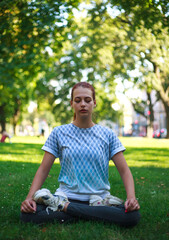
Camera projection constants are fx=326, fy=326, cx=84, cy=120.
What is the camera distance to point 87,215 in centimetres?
372

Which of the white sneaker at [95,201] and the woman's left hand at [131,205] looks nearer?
the woman's left hand at [131,205]

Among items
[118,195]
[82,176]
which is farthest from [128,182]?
[118,195]

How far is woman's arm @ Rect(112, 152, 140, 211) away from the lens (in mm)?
3541

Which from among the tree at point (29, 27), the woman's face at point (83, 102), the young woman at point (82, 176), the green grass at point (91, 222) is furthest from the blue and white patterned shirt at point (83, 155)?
the tree at point (29, 27)

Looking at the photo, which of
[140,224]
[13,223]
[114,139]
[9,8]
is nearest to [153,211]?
[140,224]

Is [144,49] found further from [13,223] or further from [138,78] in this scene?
[13,223]

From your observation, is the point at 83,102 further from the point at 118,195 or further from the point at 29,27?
the point at 29,27

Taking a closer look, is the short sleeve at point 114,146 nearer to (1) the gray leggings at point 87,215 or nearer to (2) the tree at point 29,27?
(1) the gray leggings at point 87,215

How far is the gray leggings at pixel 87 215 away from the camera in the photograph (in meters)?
3.64

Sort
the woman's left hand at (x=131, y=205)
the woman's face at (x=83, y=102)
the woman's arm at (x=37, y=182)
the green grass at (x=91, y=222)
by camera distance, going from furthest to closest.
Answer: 1. the woman's face at (x=83, y=102)
2. the woman's arm at (x=37, y=182)
3. the woman's left hand at (x=131, y=205)
4. the green grass at (x=91, y=222)

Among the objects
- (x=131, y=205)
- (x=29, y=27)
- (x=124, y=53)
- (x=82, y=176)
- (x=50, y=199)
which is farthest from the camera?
(x=124, y=53)

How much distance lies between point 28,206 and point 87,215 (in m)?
0.68

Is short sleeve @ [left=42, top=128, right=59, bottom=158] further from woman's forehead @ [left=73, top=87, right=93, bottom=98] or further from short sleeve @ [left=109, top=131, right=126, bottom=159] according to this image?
short sleeve @ [left=109, top=131, right=126, bottom=159]

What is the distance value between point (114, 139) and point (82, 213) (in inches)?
38.5
